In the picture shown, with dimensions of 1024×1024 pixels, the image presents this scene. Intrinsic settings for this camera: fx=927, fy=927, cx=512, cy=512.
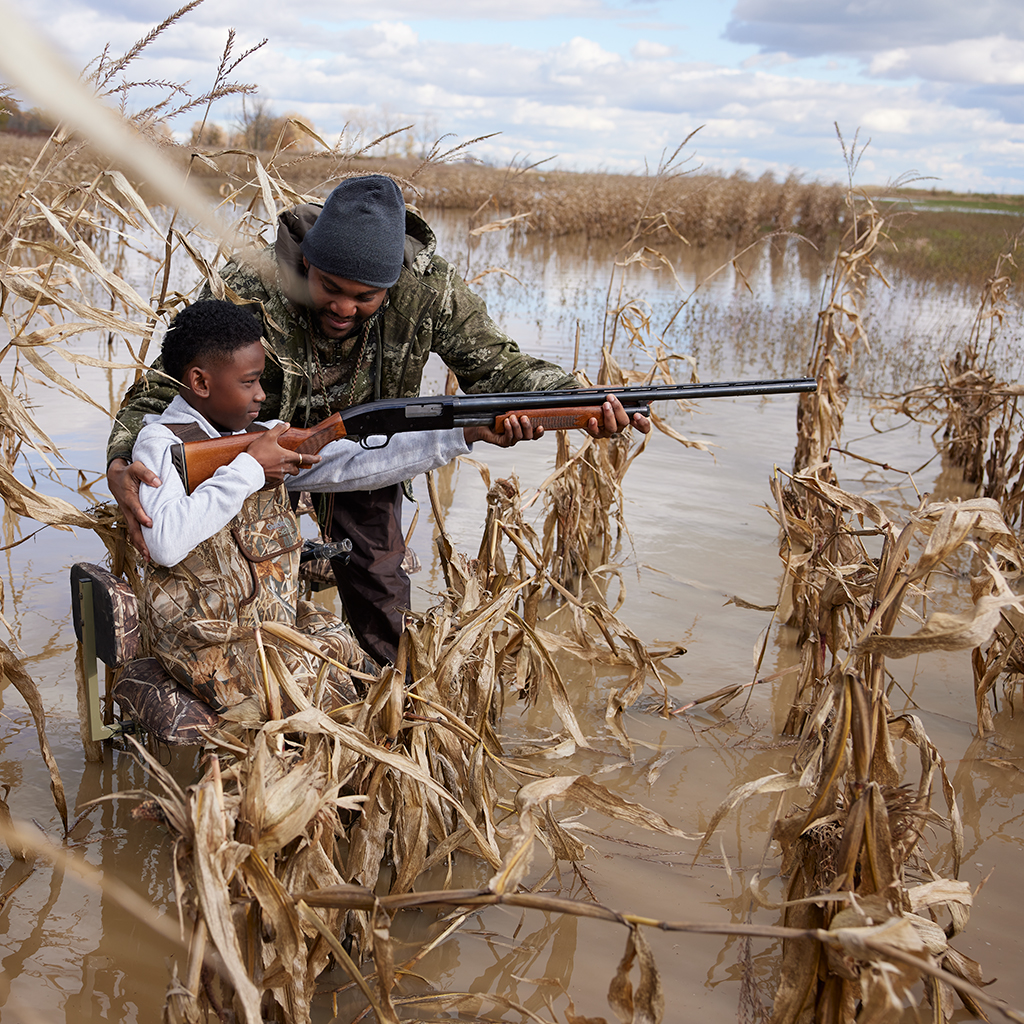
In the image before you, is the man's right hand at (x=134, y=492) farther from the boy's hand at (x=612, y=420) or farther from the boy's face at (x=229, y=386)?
the boy's hand at (x=612, y=420)

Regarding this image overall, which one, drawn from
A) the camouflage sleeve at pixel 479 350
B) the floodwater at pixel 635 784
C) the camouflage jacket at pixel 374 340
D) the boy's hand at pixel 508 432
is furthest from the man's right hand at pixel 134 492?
the camouflage sleeve at pixel 479 350

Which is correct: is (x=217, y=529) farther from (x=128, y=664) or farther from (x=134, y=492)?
(x=128, y=664)

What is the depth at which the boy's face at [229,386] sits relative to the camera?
253cm

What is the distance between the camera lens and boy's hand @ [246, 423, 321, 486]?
8.25 ft

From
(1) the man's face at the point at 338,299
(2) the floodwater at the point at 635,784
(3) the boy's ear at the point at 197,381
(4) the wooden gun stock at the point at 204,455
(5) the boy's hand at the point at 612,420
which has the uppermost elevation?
(1) the man's face at the point at 338,299

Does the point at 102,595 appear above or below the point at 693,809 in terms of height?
above

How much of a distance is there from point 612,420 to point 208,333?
1318 mm

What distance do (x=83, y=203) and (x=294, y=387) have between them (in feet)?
2.75

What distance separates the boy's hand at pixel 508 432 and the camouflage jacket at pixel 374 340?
313mm

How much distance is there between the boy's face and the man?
28cm

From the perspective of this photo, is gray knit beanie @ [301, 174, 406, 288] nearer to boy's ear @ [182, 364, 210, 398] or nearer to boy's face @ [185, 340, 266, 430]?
boy's face @ [185, 340, 266, 430]

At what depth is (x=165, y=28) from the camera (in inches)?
82.7

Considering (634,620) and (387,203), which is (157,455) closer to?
(387,203)

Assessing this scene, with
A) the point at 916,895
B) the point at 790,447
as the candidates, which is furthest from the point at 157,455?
the point at 790,447
